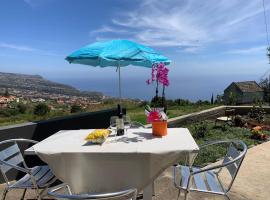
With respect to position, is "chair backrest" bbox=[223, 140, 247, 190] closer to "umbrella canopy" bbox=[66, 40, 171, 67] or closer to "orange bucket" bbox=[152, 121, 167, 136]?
"orange bucket" bbox=[152, 121, 167, 136]

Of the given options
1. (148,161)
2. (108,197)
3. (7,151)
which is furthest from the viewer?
(7,151)

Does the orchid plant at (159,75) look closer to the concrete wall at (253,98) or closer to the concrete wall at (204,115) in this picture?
the concrete wall at (204,115)

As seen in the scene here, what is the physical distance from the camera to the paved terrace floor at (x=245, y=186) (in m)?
4.19

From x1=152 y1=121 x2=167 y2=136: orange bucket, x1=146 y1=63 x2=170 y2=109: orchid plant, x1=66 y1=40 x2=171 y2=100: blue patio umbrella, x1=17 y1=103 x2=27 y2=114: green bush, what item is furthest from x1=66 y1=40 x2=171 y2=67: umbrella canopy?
x1=17 y1=103 x2=27 y2=114: green bush

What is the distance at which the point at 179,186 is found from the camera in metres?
3.30

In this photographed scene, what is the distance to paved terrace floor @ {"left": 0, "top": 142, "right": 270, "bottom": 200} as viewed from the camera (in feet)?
13.7

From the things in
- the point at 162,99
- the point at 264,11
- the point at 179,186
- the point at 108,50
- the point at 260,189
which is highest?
the point at 264,11

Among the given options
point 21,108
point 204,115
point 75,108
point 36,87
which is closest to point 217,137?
point 204,115

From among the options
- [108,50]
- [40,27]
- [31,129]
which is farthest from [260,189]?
[40,27]

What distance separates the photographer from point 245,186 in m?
4.59

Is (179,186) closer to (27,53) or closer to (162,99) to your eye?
(162,99)

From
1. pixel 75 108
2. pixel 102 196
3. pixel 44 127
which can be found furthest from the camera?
pixel 75 108

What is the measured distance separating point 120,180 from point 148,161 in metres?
0.32

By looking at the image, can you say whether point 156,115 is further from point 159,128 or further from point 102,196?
point 102,196
